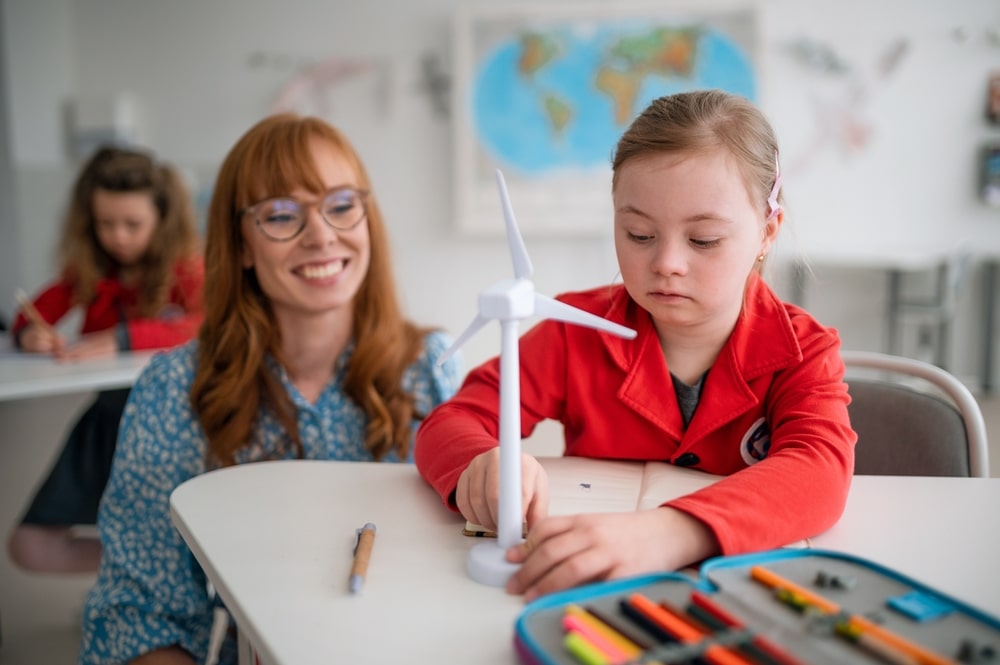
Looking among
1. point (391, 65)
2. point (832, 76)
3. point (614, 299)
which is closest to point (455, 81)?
point (391, 65)

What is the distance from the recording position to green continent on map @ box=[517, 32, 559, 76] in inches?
203

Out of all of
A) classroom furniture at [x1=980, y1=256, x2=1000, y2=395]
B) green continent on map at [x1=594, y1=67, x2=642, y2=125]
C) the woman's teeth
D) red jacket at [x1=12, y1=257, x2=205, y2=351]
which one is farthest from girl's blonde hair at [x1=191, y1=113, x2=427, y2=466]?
classroom furniture at [x1=980, y1=256, x2=1000, y2=395]

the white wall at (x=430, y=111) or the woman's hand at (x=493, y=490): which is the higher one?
the white wall at (x=430, y=111)

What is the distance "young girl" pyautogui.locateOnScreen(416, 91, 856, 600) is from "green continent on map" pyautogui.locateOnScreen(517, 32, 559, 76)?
4.19 m

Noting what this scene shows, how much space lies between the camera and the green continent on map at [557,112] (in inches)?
203

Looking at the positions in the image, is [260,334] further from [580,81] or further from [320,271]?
[580,81]

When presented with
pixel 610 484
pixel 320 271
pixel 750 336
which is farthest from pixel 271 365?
pixel 750 336

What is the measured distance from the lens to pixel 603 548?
0.76 meters

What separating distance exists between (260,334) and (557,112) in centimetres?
392

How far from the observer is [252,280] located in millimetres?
1628

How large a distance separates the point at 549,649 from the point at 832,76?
16.8 feet

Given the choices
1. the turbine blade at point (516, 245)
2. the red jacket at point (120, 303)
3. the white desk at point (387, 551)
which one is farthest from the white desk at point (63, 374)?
the turbine blade at point (516, 245)

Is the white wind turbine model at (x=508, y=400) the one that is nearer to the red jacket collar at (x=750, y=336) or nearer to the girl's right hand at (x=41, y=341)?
the red jacket collar at (x=750, y=336)

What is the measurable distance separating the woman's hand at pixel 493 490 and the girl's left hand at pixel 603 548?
69mm
